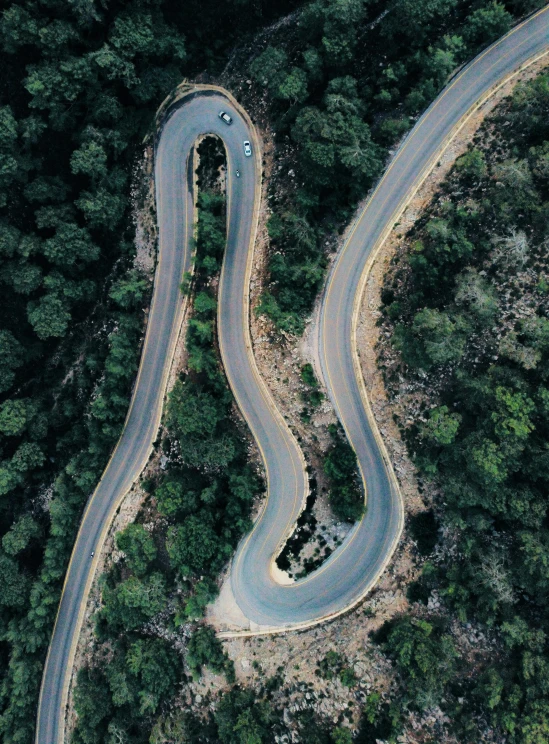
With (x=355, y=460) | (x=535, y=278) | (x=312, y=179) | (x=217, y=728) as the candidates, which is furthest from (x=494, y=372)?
(x=217, y=728)

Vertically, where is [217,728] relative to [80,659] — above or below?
below

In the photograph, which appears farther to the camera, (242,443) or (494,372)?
(242,443)

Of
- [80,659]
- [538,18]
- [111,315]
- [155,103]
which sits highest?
[155,103]

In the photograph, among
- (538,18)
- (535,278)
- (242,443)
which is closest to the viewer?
(535,278)

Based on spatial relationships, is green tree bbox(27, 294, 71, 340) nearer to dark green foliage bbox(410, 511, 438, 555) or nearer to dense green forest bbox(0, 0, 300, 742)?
dense green forest bbox(0, 0, 300, 742)

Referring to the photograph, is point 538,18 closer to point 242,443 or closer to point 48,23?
point 48,23

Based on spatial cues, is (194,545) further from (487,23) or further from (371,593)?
(487,23)

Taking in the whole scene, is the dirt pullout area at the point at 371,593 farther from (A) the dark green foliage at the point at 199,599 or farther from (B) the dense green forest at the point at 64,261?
(B) the dense green forest at the point at 64,261
